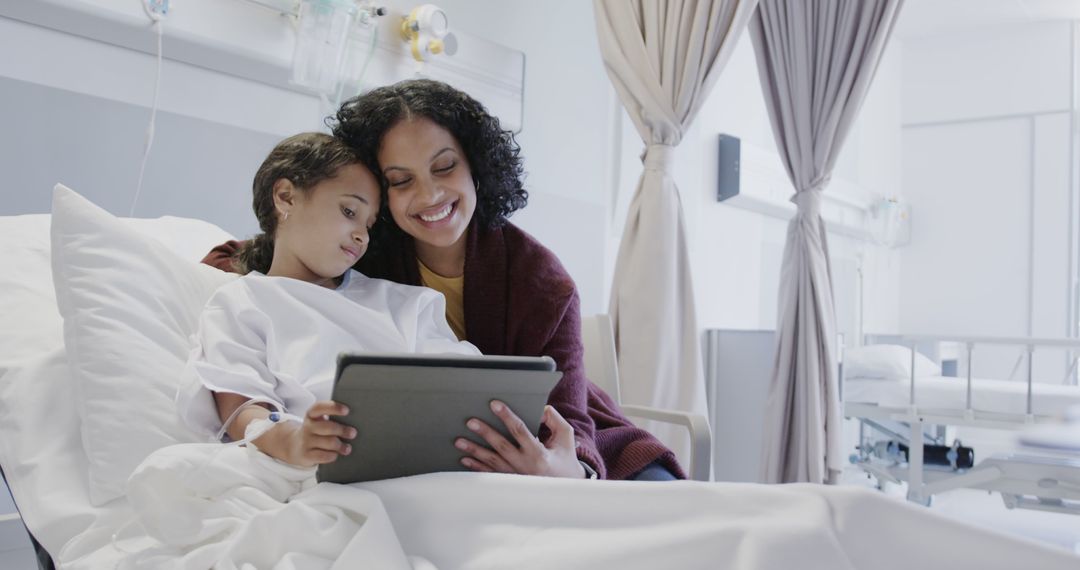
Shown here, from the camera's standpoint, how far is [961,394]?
11.7 feet

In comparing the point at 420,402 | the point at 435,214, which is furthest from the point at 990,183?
the point at 420,402

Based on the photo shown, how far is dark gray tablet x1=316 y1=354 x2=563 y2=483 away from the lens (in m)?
0.96

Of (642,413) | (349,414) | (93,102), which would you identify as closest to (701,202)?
(642,413)

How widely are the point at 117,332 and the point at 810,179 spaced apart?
277 centimetres

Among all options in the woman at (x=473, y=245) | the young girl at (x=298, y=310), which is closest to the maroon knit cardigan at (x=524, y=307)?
the woman at (x=473, y=245)

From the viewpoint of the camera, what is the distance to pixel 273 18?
2199 millimetres

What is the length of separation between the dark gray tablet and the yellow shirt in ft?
2.13

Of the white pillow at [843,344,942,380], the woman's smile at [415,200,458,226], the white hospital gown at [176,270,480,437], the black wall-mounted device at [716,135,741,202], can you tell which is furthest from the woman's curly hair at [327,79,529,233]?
the black wall-mounted device at [716,135,741,202]

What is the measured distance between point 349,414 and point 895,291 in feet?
18.4

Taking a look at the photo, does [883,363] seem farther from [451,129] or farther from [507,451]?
[507,451]

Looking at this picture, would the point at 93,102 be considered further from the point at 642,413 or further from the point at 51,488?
the point at 642,413

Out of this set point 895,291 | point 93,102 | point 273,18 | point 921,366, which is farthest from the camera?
point 895,291

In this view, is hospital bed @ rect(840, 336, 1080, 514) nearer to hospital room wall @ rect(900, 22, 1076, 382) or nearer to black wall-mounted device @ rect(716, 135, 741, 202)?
black wall-mounted device @ rect(716, 135, 741, 202)

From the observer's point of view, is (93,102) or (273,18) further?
(273,18)
